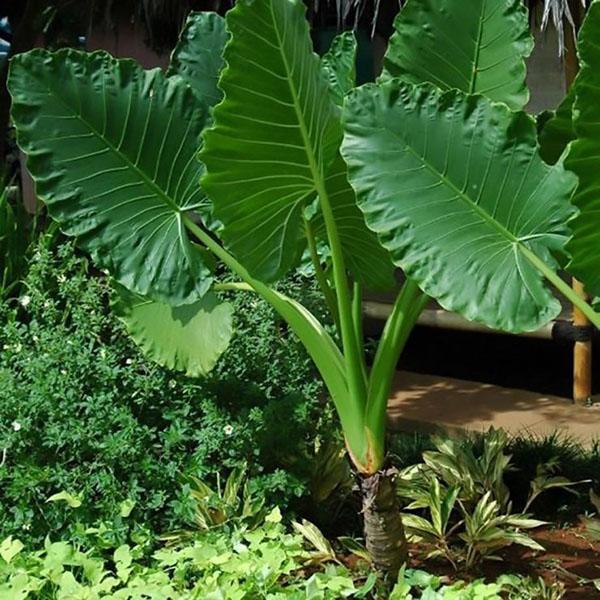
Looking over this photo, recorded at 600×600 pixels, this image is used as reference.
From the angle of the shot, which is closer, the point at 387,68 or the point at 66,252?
the point at 387,68

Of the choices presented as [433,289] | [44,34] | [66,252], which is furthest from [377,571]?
[44,34]

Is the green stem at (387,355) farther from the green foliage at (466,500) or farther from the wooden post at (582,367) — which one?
the wooden post at (582,367)

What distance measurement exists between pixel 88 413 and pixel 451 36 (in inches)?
63.1

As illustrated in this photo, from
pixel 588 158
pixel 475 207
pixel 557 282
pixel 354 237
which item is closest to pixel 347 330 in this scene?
pixel 354 237

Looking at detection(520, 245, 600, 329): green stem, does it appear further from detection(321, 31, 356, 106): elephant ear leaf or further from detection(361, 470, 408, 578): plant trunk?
detection(321, 31, 356, 106): elephant ear leaf

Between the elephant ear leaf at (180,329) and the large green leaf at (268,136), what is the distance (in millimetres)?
448

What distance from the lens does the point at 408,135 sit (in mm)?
2533

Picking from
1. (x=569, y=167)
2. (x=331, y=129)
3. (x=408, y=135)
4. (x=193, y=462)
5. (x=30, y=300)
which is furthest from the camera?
(x=30, y=300)

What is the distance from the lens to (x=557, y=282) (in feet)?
8.10

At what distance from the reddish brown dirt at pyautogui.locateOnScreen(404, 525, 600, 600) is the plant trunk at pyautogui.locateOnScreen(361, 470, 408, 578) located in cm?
30

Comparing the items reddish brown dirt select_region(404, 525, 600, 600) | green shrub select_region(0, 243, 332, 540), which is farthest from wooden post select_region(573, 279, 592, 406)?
green shrub select_region(0, 243, 332, 540)

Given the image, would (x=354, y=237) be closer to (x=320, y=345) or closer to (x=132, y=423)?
(x=320, y=345)

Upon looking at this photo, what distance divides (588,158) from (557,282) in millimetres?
298

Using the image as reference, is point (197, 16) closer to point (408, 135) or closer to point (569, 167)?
point (408, 135)
